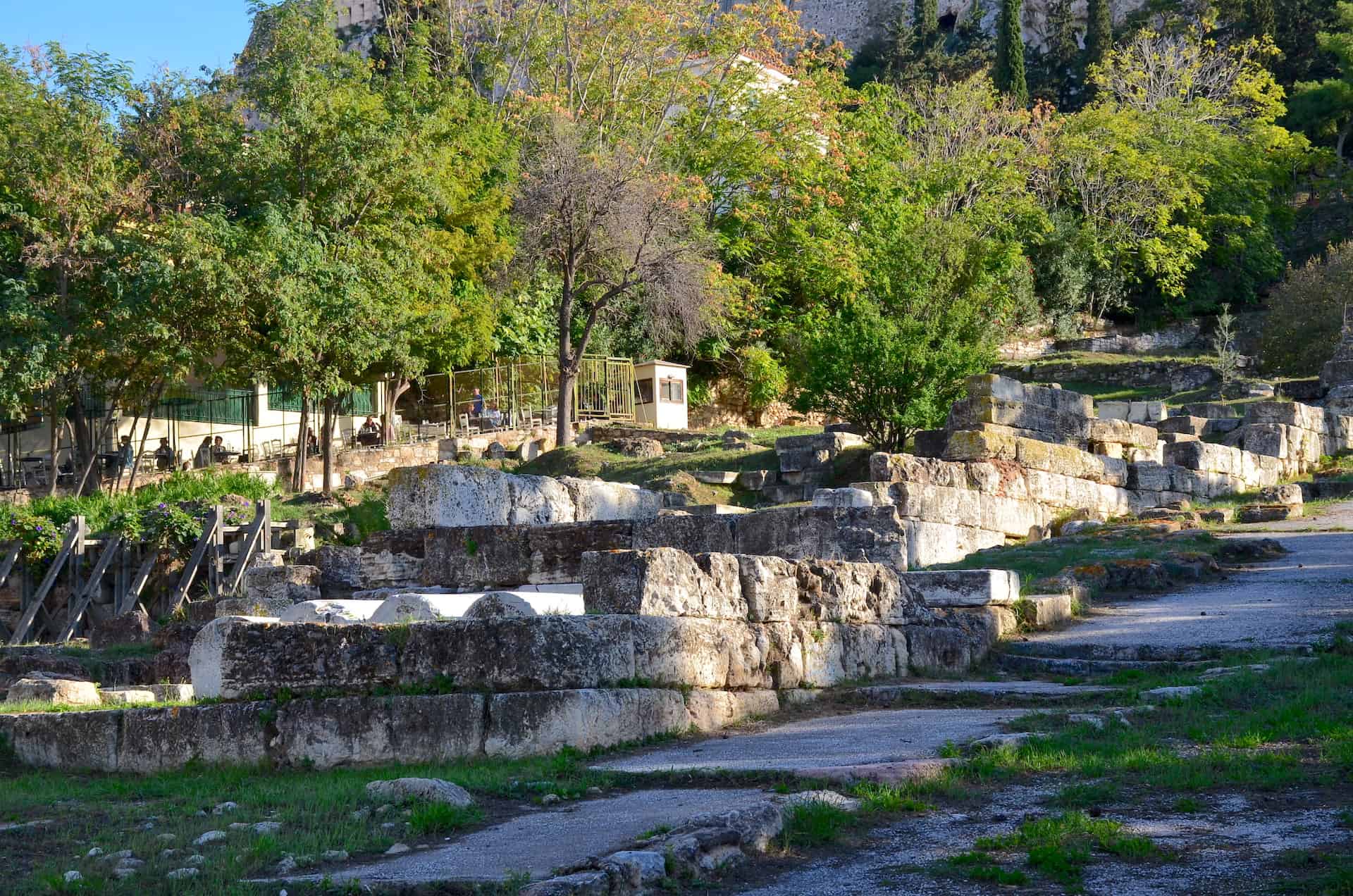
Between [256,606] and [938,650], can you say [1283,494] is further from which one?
[256,606]

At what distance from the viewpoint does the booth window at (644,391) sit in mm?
36969

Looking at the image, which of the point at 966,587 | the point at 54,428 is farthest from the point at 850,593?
the point at 54,428

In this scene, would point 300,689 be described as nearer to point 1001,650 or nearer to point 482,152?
point 1001,650

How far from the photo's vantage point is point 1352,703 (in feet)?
25.8

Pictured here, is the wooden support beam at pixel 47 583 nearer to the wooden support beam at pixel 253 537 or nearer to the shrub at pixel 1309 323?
the wooden support beam at pixel 253 537

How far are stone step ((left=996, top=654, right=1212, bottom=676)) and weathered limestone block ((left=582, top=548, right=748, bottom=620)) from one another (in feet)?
10.4

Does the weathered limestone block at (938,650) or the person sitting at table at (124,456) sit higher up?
the person sitting at table at (124,456)

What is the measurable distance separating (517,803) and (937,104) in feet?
149

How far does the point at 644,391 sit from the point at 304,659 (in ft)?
94.8

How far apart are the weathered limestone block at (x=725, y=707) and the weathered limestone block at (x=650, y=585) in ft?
1.95

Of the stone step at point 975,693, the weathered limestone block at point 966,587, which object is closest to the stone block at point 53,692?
the stone step at point 975,693

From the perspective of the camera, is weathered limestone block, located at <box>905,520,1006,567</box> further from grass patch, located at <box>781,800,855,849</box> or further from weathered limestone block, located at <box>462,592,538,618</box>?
grass patch, located at <box>781,800,855,849</box>

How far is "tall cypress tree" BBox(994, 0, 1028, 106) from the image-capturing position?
59688 millimetres

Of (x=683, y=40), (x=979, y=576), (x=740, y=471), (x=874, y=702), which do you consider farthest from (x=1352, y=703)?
(x=683, y=40)
